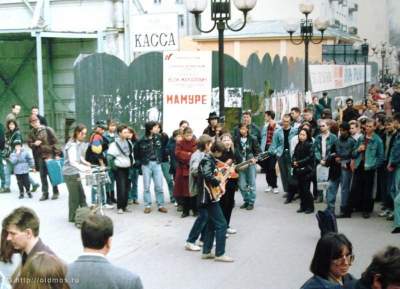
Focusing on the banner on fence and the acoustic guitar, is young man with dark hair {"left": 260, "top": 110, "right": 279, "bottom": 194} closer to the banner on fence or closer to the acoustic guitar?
the acoustic guitar

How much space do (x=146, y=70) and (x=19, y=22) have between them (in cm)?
655

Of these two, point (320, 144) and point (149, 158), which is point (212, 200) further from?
point (320, 144)

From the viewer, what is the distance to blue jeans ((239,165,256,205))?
12469 mm

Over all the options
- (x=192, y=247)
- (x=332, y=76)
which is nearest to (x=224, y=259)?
(x=192, y=247)

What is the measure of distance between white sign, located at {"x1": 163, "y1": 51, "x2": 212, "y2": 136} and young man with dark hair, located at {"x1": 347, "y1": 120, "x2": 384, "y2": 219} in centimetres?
424

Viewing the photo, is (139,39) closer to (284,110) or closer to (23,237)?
(284,110)

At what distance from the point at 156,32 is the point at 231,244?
6.40 metres

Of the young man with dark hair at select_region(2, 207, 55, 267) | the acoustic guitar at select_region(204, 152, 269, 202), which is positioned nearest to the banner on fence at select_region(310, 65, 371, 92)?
the acoustic guitar at select_region(204, 152, 269, 202)

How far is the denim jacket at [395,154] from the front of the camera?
10.7m

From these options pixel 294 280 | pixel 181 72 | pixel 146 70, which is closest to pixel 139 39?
pixel 181 72

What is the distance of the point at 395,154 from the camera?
35.4 ft

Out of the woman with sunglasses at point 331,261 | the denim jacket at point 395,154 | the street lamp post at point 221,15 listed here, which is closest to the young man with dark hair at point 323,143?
the denim jacket at point 395,154

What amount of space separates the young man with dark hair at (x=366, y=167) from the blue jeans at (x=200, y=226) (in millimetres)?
3481

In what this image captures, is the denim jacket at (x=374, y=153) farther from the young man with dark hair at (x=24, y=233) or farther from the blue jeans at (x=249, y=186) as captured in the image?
the young man with dark hair at (x=24, y=233)
